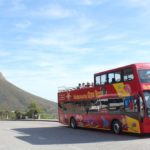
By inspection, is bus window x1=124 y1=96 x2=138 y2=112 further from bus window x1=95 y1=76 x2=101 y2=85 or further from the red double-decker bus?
bus window x1=95 y1=76 x2=101 y2=85

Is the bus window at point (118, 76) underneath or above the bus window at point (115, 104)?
above

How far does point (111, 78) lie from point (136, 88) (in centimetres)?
287

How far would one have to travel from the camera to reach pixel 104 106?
85.6 feet

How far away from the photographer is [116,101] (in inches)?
969

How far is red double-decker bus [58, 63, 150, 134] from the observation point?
22.2 m

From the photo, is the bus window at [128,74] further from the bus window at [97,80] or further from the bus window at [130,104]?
the bus window at [97,80]

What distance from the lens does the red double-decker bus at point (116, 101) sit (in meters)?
22.2

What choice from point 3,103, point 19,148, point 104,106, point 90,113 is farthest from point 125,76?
point 3,103

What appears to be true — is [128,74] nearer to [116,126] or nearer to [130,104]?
[130,104]

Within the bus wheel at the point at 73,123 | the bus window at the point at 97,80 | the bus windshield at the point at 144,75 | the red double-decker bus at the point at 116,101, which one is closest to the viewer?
the red double-decker bus at the point at 116,101

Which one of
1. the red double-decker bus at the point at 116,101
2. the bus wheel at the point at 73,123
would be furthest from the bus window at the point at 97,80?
the bus wheel at the point at 73,123

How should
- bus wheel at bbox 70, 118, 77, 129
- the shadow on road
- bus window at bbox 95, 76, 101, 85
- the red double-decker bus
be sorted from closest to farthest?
the shadow on road, the red double-decker bus, bus window at bbox 95, 76, 101, 85, bus wheel at bbox 70, 118, 77, 129

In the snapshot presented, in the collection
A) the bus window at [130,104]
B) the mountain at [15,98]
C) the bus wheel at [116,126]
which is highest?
the mountain at [15,98]

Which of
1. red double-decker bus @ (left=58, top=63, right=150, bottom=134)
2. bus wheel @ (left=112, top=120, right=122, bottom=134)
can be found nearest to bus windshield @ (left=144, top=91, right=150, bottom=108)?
red double-decker bus @ (left=58, top=63, right=150, bottom=134)
